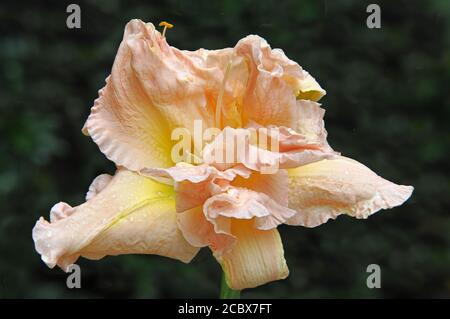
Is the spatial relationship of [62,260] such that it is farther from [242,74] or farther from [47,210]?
[47,210]

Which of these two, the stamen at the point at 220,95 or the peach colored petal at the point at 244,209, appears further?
the stamen at the point at 220,95

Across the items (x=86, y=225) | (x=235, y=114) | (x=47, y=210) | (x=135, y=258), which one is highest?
(x=235, y=114)

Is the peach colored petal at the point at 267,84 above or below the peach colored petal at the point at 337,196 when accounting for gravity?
above

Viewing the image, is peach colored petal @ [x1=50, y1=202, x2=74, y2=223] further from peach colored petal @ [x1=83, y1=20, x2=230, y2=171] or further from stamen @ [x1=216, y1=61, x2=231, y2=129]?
stamen @ [x1=216, y1=61, x2=231, y2=129]

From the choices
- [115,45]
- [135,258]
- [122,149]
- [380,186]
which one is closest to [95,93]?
[115,45]

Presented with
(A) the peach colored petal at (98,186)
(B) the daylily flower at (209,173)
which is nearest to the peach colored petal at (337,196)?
(B) the daylily flower at (209,173)

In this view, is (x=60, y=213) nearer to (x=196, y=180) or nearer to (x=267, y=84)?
(x=196, y=180)

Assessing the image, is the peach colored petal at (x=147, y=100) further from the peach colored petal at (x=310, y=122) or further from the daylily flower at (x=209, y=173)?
the peach colored petal at (x=310, y=122)
